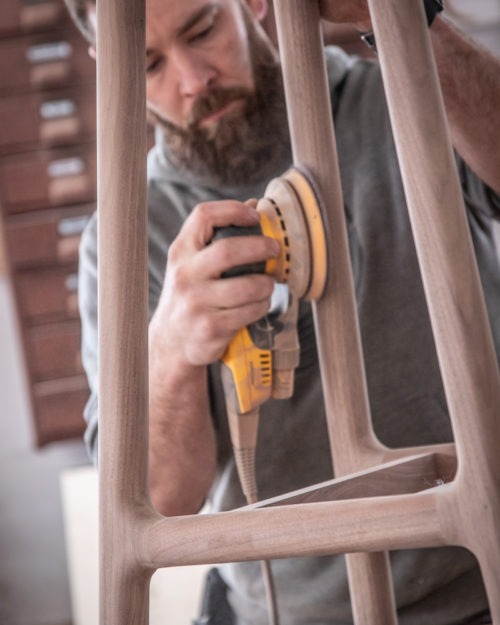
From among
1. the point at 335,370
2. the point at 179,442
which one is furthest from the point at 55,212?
the point at 335,370

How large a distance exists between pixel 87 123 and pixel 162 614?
Result: 1155 mm

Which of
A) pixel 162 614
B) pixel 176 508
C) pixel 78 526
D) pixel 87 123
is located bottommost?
pixel 162 614

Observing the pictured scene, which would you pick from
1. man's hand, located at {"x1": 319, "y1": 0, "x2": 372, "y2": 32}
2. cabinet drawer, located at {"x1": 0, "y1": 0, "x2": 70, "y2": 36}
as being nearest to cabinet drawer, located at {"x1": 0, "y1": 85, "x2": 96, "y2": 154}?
cabinet drawer, located at {"x1": 0, "y1": 0, "x2": 70, "y2": 36}

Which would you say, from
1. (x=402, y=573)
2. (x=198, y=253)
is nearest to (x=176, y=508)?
(x=402, y=573)

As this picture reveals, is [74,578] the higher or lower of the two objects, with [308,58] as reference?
lower

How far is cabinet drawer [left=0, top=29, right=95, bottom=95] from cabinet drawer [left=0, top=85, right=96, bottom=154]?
0.03 meters

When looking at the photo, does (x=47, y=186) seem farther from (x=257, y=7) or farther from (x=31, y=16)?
(x=257, y=7)

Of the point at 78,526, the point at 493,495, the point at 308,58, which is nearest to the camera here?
the point at 493,495

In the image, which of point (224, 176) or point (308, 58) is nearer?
point (308, 58)

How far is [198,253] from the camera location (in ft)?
2.43

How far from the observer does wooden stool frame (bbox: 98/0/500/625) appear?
18.4 inches

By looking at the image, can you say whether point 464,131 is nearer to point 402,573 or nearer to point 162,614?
point 402,573

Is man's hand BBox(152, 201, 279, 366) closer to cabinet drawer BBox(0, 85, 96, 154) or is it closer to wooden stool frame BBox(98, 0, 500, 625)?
wooden stool frame BBox(98, 0, 500, 625)

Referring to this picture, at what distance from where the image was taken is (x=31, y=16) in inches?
81.1
